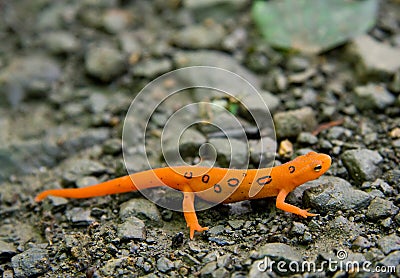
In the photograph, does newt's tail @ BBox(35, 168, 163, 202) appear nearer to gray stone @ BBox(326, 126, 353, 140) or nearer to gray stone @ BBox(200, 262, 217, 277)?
gray stone @ BBox(200, 262, 217, 277)

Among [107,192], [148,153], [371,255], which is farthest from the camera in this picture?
[148,153]

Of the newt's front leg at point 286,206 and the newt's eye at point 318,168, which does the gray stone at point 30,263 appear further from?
the newt's eye at point 318,168

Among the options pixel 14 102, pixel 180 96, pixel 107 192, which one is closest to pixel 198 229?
pixel 107 192

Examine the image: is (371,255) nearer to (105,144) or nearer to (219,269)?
(219,269)

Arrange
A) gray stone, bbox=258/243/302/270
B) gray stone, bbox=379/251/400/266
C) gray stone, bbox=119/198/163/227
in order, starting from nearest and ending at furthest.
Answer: gray stone, bbox=379/251/400/266 < gray stone, bbox=258/243/302/270 < gray stone, bbox=119/198/163/227

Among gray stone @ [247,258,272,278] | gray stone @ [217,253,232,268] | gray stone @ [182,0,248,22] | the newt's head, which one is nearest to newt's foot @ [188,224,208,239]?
gray stone @ [217,253,232,268]

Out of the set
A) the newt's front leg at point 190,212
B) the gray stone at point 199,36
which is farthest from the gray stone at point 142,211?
the gray stone at point 199,36
